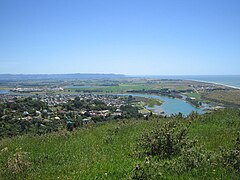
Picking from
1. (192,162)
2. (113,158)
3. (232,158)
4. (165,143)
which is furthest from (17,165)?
(232,158)

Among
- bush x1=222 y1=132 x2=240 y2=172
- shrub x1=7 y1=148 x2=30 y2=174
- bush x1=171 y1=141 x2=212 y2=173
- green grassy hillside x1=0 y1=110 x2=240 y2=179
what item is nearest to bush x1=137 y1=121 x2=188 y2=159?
green grassy hillside x1=0 y1=110 x2=240 y2=179

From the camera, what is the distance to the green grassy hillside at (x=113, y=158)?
5.02 meters

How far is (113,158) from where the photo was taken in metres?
7.20

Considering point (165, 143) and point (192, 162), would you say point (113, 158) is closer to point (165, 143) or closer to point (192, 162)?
point (165, 143)

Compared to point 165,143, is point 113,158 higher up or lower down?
lower down

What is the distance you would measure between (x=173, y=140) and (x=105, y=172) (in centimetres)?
213

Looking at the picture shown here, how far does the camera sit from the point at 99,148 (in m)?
8.96

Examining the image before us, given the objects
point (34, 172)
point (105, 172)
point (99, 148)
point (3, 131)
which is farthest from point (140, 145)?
point (3, 131)

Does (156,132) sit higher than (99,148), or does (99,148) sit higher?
(156,132)

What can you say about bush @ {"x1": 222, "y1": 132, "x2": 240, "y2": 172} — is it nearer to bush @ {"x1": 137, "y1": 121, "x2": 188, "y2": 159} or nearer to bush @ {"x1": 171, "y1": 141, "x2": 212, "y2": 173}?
bush @ {"x1": 171, "y1": 141, "x2": 212, "y2": 173}

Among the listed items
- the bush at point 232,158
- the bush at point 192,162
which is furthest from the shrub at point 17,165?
the bush at point 232,158

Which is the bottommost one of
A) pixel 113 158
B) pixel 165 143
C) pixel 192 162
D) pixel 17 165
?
pixel 17 165

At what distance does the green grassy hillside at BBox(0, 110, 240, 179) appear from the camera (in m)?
5.02

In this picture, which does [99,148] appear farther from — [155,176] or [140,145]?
[155,176]
